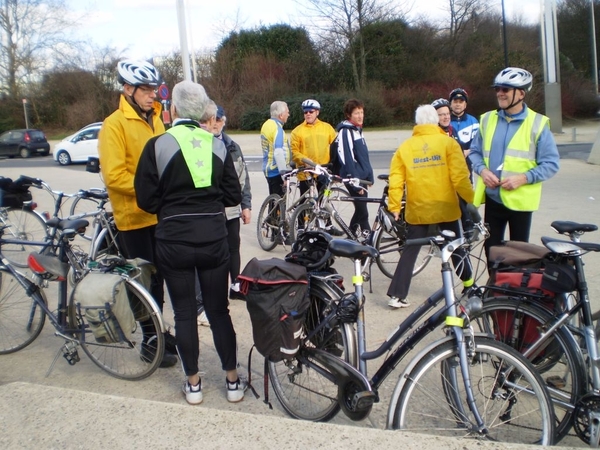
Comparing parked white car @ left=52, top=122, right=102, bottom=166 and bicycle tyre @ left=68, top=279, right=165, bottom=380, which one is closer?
bicycle tyre @ left=68, top=279, right=165, bottom=380

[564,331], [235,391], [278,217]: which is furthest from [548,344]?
[278,217]

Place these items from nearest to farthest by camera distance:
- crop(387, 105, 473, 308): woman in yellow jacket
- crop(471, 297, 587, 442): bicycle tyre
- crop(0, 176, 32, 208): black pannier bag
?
crop(471, 297, 587, 442): bicycle tyre, crop(387, 105, 473, 308): woman in yellow jacket, crop(0, 176, 32, 208): black pannier bag

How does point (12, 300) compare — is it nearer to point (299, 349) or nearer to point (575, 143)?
point (299, 349)

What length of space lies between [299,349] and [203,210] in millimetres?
990

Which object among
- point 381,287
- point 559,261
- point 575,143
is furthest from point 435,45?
point 559,261

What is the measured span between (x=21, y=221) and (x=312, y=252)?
4.91 m

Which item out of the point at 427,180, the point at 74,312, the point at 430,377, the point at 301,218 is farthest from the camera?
the point at 301,218

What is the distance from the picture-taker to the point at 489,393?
2.89 meters

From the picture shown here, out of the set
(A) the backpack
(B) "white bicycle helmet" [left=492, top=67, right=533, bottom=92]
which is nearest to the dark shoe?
(A) the backpack

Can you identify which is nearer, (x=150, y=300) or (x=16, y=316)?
(x=150, y=300)

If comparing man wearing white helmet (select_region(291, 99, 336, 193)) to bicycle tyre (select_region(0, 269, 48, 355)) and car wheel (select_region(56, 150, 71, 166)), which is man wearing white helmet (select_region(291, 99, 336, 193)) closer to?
bicycle tyre (select_region(0, 269, 48, 355))

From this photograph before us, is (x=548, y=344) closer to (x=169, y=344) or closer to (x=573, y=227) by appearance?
(x=573, y=227)

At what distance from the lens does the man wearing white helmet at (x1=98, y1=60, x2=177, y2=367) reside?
13.1ft

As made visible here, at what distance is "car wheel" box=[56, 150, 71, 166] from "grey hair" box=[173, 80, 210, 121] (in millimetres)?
21452
